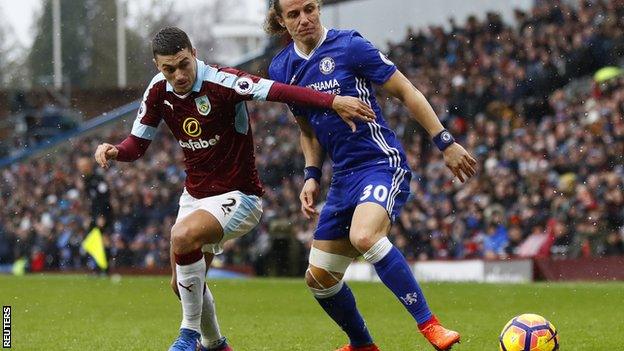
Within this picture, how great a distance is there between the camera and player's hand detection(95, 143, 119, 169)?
7.59 metres

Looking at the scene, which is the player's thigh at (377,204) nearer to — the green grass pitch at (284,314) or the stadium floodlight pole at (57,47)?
the green grass pitch at (284,314)

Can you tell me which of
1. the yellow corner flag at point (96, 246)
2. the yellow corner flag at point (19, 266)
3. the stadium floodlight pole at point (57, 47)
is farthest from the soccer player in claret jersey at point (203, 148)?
the stadium floodlight pole at point (57, 47)

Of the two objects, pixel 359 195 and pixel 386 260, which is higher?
pixel 359 195

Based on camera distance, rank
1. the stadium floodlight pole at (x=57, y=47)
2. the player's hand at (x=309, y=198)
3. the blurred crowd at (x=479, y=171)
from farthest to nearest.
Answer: the stadium floodlight pole at (x=57, y=47), the blurred crowd at (x=479, y=171), the player's hand at (x=309, y=198)

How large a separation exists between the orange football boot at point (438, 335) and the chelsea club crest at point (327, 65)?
1.71 m

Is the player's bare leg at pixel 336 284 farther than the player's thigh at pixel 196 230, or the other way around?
the player's bare leg at pixel 336 284

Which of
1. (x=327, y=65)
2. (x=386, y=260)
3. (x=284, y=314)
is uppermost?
(x=327, y=65)

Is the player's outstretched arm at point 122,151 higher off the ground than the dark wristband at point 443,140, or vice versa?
the dark wristband at point 443,140

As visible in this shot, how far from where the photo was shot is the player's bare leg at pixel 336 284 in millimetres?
7691

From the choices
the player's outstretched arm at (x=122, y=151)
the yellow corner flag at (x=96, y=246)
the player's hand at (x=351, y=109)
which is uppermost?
the player's hand at (x=351, y=109)

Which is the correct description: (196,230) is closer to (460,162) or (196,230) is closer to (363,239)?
(363,239)

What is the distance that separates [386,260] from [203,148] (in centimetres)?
146

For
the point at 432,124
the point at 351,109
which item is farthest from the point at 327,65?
the point at 432,124

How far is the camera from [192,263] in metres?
7.58
